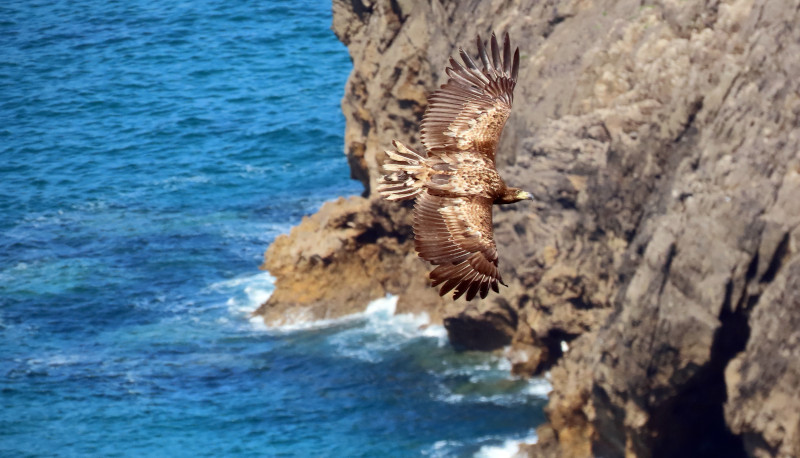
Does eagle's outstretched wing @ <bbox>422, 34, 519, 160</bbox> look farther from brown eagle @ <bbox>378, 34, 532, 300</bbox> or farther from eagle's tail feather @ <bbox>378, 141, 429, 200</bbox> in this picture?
eagle's tail feather @ <bbox>378, 141, 429, 200</bbox>

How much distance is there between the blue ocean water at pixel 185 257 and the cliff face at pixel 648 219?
3.92m

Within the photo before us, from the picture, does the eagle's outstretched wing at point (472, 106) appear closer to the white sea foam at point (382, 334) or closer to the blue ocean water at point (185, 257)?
the blue ocean water at point (185, 257)

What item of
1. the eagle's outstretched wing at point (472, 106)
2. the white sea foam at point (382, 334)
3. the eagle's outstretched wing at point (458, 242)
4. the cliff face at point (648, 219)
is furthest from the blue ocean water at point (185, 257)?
the eagle's outstretched wing at point (458, 242)

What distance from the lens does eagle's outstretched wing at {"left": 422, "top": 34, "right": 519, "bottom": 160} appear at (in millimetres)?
20969

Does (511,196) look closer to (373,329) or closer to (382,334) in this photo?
(382,334)

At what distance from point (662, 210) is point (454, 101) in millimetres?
11140

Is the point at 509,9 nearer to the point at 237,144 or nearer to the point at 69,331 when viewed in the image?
the point at 69,331

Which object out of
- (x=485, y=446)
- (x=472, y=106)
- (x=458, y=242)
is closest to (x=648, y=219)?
(x=485, y=446)

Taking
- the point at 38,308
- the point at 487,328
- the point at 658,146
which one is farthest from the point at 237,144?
the point at 658,146

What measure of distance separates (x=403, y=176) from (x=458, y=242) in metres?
1.81

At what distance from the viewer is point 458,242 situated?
18406mm

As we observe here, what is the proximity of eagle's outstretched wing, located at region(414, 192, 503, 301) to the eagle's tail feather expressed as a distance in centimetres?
26

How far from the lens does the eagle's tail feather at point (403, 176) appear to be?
19484mm

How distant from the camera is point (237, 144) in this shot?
65688mm
